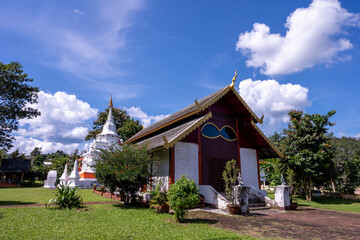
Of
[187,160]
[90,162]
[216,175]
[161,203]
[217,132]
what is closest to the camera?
[161,203]

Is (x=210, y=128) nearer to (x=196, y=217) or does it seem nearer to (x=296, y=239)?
(x=196, y=217)

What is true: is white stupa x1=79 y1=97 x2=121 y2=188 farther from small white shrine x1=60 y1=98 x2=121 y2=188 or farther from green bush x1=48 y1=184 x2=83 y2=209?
green bush x1=48 y1=184 x2=83 y2=209

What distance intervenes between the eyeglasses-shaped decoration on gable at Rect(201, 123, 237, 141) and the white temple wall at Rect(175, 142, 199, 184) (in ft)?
3.82

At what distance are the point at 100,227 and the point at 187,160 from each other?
5963 mm

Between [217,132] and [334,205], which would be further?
[334,205]

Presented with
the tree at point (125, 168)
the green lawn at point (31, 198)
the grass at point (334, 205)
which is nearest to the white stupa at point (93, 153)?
the green lawn at point (31, 198)

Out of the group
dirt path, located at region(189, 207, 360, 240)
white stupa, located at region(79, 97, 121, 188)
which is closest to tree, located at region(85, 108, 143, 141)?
white stupa, located at region(79, 97, 121, 188)

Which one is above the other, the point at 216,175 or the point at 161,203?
the point at 216,175

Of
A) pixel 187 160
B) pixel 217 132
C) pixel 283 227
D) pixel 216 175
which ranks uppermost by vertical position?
Result: pixel 217 132

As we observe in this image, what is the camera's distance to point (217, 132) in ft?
43.8

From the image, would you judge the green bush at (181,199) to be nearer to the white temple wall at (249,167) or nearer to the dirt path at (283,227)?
the dirt path at (283,227)

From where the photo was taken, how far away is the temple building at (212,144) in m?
11.4

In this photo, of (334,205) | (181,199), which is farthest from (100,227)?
(334,205)

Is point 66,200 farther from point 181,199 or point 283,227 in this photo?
point 283,227
